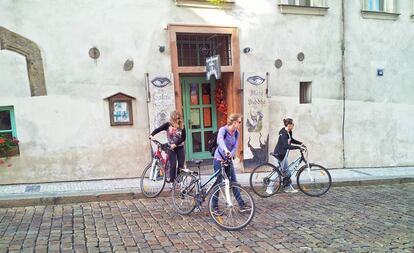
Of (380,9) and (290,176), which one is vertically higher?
(380,9)

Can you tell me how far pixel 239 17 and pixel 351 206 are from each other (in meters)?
5.43

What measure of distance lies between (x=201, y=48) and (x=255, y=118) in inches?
94.9

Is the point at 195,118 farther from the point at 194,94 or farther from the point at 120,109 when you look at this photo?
the point at 120,109

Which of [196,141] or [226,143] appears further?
[196,141]

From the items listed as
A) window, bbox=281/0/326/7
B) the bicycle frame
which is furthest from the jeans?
window, bbox=281/0/326/7

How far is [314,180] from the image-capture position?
23.8 ft

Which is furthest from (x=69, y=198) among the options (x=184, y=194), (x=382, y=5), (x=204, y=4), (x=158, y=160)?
(x=382, y=5)

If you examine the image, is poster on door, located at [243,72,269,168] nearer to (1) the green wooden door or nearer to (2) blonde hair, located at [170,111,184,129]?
(1) the green wooden door

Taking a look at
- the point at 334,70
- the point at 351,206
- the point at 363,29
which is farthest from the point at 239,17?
A: the point at 351,206

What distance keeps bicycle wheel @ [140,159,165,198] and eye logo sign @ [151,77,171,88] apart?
2.27 metres

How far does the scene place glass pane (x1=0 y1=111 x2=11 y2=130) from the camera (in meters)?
7.14

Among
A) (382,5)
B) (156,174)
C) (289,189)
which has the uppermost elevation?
(382,5)

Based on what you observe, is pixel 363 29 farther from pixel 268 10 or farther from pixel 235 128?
pixel 235 128

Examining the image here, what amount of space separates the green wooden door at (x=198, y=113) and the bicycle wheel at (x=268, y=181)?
2.65 meters
